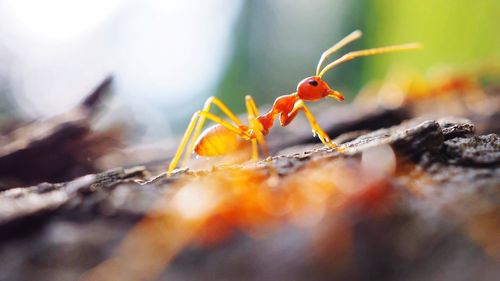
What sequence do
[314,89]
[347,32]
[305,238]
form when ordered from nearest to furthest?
[305,238]
[314,89]
[347,32]

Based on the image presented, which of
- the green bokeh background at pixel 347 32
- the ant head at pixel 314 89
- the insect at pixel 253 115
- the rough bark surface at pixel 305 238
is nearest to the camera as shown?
the rough bark surface at pixel 305 238

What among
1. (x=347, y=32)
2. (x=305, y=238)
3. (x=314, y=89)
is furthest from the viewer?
(x=347, y=32)

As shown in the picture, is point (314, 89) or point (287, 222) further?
point (314, 89)

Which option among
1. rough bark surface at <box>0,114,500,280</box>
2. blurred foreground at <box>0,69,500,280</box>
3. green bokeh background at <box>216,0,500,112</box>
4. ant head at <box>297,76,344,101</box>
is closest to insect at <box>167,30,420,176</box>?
ant head at <box>297,76,344,101</box>

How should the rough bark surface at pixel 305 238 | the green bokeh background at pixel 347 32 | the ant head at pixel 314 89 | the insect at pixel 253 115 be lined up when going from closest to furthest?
the rough bark surface at pixel 305 238 → the insect at pixel 253 115 → the ant head at pixel 314 89 → the green bokeh background at pixel 347 32

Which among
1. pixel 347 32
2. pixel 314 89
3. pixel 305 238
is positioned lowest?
pixel 305 238

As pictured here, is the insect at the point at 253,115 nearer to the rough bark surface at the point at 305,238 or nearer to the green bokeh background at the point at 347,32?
the rough bark surface at the point at 305,238

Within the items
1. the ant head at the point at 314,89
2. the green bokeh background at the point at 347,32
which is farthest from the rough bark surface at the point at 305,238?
the green bokeh background at the point at 347,32

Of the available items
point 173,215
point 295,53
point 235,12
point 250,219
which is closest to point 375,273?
point 250,219

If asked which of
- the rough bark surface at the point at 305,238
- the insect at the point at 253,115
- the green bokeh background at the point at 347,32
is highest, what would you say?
the green bokeh background at the point at 347,32

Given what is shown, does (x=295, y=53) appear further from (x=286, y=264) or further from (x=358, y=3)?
(x=286, y=264)

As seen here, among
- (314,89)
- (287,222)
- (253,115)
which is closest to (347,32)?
(314,89)

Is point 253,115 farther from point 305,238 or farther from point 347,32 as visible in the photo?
point 347,32
